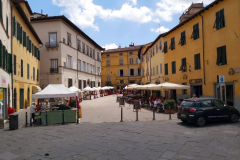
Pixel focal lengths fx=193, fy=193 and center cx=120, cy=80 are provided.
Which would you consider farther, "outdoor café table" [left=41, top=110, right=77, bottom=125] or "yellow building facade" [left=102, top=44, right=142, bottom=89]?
"yellow building facade" [left=102, top=44, right=142, bottom=89]

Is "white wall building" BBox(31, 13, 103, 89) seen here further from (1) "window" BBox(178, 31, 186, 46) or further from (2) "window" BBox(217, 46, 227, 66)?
(2) "window" BBox(217, 46, 227, 66)

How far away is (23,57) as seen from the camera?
65.4ft

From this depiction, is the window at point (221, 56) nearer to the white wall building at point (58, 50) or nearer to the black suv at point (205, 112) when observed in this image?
the black suv at point (205, 112)

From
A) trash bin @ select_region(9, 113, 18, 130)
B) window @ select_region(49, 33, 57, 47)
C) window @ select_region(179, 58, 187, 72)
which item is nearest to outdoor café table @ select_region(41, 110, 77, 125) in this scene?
trash bin @ select_region(9, 113, 18, 130)

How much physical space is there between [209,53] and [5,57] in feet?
51.9

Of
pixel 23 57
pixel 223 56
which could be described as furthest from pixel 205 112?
pixel 23 57

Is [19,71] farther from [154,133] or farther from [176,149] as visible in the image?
[176,149]

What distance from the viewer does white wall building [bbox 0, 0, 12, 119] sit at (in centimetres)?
1236

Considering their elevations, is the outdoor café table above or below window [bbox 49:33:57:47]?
below

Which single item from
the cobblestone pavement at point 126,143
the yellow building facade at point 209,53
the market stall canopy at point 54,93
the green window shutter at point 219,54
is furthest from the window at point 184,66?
the market stall canopy at point 54,93

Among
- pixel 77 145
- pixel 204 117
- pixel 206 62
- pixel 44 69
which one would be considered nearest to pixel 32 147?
pixel 77 145

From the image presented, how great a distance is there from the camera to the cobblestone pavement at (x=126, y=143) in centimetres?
624

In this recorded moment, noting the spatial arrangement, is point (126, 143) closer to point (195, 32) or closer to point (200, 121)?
point (200, 121)

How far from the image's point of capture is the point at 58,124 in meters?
12.1
